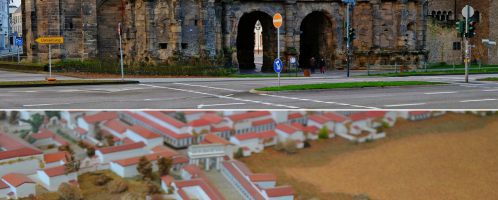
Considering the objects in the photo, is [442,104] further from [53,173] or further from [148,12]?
[148,12]

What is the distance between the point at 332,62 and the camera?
4938 cm

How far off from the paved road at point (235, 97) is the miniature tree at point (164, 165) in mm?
13046

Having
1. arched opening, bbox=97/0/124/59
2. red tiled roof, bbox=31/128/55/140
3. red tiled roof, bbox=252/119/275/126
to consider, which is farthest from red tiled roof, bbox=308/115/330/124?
arched opening, bbox=97/0/124/59

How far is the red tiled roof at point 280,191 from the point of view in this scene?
17.5 feet

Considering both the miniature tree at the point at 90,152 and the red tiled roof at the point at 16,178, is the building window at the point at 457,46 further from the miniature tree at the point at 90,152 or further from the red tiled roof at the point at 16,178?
the red tiled roof at the point at 16,178

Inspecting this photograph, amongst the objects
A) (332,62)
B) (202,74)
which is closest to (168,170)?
(202,74)

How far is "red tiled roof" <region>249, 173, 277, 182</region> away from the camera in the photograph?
5434 millimetres

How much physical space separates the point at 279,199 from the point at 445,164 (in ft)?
4.96

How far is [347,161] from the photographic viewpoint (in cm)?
556

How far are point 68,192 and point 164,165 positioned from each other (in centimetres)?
82

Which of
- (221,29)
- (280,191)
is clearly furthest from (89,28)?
(280,191)

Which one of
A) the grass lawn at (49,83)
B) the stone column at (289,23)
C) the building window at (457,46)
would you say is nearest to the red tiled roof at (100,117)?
the grass lawn at (49,83)

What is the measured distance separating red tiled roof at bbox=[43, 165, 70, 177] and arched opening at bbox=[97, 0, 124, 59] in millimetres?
40762

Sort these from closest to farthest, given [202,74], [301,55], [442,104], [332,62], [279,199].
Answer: [279,199] < [442,104] < [202,74] < [332,62] < [301,55]
